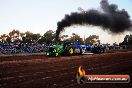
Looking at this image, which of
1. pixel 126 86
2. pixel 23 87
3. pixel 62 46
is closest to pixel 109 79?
pixel 126 86

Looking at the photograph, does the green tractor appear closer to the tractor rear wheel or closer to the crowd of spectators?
the tractor rear wheel

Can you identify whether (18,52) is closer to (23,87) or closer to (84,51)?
(84,51)

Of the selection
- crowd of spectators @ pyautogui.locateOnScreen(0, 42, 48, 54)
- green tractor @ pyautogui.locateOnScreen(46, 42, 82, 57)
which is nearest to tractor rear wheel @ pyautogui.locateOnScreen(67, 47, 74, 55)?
green tractor @ pyautogui.locateOnScreen(46, 42, 82, 57)

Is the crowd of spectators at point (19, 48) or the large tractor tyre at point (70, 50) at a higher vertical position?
the crowd of spectators at point (19, 48)

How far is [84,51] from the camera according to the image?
3562cm

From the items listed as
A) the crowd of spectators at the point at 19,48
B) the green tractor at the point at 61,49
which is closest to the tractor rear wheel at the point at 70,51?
the green tractor at the point at 61,49

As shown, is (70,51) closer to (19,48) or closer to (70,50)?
(70,50)

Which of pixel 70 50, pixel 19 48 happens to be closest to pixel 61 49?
pixel 70 50

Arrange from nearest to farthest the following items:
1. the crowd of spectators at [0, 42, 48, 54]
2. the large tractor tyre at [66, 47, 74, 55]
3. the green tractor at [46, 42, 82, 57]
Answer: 1. the green tractor at [46, 42, 82, 57]
2. the large tractor tyre at [66, 47, 74, 55]
3. the crowd of spectators at [0, 42, 48, 54]

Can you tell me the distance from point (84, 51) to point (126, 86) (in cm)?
2490

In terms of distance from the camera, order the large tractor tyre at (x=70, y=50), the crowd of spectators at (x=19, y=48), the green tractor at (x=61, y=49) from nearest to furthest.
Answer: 1. the green tractor at (x=61, y=49)
2. the large tractor tyre at (x=70, y=50)
3. the crowd of spectators at (x=19, y=48)

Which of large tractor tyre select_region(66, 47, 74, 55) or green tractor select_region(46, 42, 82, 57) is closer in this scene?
green tractor select_region(46, 42, 82, 57)

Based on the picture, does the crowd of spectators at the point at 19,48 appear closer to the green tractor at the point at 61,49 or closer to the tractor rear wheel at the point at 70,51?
the green tractor at the point at 61,49

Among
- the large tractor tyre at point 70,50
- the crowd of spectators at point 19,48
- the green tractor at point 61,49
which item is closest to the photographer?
the green tractor at point 61,49
